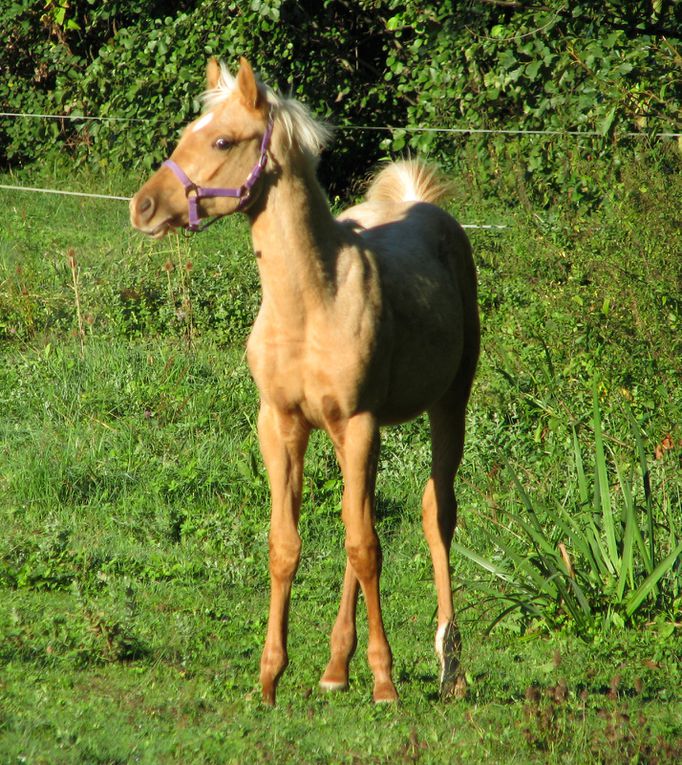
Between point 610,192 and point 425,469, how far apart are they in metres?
2.96

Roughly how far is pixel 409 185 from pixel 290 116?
64.9 inches

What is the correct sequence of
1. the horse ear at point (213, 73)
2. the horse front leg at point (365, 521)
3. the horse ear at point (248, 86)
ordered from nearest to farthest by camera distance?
1. the horse ear at point (248, 86)
2. the horse front leg at point (365, 521)
3. the horse ear at point (213, 73)

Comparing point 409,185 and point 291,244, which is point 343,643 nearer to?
point 291,244

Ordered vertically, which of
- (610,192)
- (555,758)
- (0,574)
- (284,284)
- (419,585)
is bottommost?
(419,585)

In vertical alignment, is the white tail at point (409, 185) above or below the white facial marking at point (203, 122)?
below

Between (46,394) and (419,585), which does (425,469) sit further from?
(46,394)

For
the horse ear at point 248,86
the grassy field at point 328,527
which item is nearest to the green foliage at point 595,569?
the grassy field at point 328,527

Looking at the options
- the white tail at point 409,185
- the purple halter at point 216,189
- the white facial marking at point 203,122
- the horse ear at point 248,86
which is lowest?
the white tail at point 409,185

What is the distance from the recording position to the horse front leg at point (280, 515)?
4395 millimetres

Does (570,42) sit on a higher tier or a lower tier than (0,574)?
higher

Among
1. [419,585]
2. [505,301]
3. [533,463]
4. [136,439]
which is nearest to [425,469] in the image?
[533,463]

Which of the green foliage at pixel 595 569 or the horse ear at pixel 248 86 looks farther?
the green foliage at pixel 595 569

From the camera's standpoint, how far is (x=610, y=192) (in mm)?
9031

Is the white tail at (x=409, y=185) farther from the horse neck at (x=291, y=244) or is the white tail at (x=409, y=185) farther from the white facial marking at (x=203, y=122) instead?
the white facial marking at (x=203, y=122)
